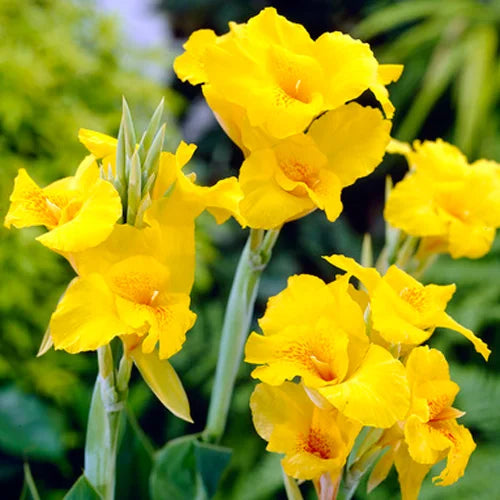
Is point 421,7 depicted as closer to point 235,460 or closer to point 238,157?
point 238,157

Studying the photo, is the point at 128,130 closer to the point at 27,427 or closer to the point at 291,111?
the point at 291,111

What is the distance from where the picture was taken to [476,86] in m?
1.88

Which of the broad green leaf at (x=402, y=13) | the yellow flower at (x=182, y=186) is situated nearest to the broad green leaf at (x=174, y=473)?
the yellow flower at (x=182, y=186)

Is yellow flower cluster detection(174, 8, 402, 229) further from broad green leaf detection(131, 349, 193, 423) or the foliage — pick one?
the foliage

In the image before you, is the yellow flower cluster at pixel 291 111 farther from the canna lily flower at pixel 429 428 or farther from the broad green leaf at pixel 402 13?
the broad green leaf at pixel 402 13

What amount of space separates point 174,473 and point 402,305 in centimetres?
26

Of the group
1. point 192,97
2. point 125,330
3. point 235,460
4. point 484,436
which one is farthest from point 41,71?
point 192,97

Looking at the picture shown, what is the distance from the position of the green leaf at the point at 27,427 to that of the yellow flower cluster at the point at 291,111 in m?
0.73

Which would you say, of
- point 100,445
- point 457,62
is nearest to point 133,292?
point 100,445

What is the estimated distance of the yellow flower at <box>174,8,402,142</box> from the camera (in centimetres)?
43

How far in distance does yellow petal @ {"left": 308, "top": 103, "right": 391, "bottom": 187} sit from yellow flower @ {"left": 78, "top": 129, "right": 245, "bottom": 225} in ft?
0.19

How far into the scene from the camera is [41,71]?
1.18 meters

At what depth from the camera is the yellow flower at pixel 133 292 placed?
40cm

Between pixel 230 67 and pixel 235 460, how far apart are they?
114 cm
